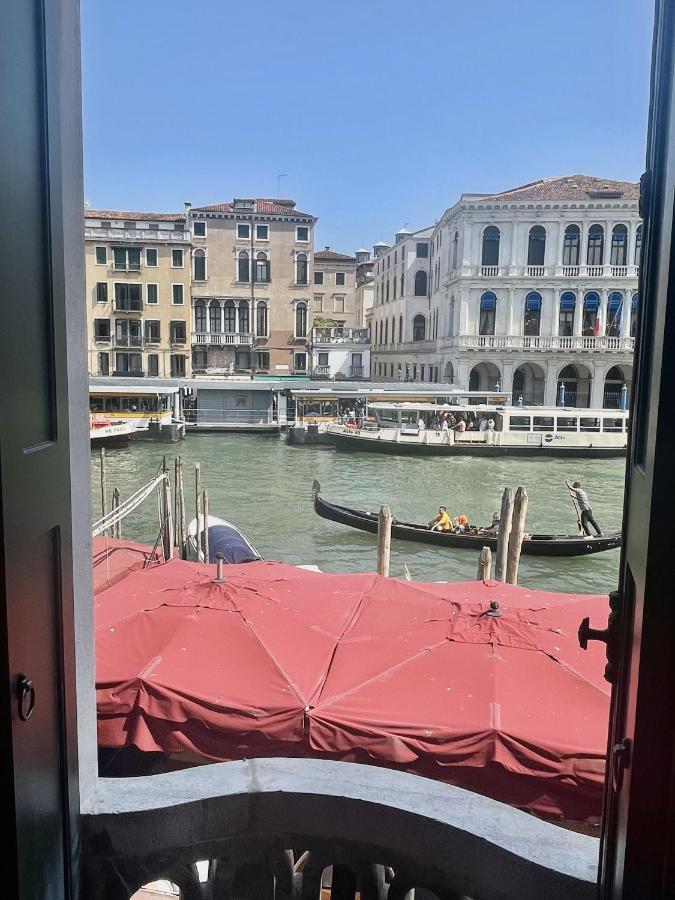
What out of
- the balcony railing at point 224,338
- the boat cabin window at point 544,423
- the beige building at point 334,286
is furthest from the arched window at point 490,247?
the beige building at point 334,286

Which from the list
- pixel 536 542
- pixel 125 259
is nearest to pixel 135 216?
pixel 125 259

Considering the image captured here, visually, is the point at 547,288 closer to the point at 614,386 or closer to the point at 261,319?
the point at 614,386

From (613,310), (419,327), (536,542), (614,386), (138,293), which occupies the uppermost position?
(138,293)

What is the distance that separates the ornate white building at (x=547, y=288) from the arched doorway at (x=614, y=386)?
0.04 metres

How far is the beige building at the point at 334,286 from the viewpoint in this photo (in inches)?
1887

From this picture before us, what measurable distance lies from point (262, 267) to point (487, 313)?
10.6 meters

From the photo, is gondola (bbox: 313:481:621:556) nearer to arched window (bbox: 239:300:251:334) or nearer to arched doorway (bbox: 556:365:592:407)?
arched doorway (bbox: 556:365:592:407)

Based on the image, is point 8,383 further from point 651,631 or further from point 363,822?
point 363,822

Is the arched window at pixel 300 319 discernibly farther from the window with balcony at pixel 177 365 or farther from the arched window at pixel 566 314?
the arched window at pixel 566 314

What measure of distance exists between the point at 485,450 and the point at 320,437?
19.0ft

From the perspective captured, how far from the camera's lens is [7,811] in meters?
1.02

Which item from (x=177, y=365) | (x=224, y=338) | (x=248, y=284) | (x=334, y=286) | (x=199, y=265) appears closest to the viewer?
(x=177, y=365)

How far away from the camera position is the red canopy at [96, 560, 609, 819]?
3873 millimetres

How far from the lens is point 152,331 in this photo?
3306 cm
